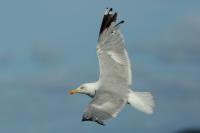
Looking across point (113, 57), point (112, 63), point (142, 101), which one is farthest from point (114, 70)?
point (142, 101)

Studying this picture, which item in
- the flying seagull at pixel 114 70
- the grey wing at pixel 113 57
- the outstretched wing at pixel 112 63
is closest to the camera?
the outstretched wing at pixel 112 63

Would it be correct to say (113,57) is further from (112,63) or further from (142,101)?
(142,101)

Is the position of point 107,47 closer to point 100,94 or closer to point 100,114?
point 100,94

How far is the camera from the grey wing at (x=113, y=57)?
27.4 m

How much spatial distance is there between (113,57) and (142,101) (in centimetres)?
164

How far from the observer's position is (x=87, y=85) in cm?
2862

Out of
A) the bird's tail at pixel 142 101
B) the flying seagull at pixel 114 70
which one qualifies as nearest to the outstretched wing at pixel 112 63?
the flying seagull at pixel 114 70

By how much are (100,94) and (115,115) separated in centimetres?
199

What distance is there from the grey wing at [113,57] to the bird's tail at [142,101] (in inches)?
22.9

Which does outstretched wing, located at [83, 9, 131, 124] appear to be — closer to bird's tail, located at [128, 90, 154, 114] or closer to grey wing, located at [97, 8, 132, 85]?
grey wing, located at [97, 8, 132, 85]

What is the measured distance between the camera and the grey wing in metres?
27.4

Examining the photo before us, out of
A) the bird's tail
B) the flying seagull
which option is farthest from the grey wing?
the bird's tail

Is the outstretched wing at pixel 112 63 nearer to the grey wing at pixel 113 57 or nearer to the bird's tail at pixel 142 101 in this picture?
the grey wing at pixel 113 57

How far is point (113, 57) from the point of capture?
90.4ft
